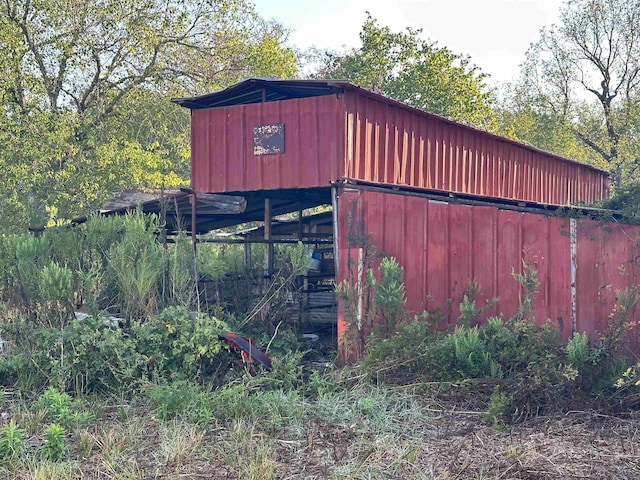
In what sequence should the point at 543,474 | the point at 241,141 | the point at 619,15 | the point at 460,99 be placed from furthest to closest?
the point at 619,15
the point at 460,99
the point at 241,141
the point at 543,474

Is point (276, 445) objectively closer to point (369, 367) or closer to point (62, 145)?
point (369, 367)

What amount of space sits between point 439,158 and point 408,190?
1083 mm

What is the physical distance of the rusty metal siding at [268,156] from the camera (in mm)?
10406

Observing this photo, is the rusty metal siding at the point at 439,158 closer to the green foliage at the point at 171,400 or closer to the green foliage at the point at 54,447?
the green foliage at the point at 171,400

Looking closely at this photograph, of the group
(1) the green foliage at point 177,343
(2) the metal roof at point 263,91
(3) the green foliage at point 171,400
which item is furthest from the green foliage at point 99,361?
(2) the metal roof at point 263,91

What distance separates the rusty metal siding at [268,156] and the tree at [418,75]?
43.5 feet

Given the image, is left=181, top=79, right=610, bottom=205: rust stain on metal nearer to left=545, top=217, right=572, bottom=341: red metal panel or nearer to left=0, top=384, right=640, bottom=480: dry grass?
left=545, top=217, right=572, bottom=341: red metal panel

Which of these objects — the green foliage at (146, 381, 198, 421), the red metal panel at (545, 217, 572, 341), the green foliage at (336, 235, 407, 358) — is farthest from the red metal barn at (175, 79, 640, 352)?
the green foliage at (146, 381, 198, 421)

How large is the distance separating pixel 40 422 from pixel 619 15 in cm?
3105

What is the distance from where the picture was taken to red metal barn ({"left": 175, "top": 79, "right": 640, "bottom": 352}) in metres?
8.04

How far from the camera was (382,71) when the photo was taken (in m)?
25.4

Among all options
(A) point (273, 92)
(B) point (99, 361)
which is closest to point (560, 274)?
(B) point (99, 361)

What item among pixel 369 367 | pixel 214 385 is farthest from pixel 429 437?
pixel 214 385

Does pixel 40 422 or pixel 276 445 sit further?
pixel 40 422
